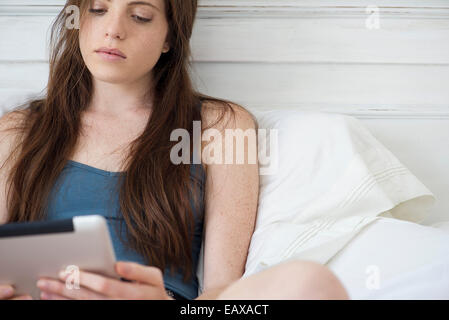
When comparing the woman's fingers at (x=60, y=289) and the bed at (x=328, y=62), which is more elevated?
the bed at (x=328, y=62)

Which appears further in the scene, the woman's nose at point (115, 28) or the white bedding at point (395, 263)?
the woman's nose at point (115, 28)

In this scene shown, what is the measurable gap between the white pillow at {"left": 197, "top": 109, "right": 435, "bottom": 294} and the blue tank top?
67 mm

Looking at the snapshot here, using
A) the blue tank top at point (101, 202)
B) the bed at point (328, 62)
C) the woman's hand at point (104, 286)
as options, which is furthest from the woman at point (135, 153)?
the woman's hand at point (104, 286)

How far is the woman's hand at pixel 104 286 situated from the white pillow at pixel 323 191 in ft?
1.10

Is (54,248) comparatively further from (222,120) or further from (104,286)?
(222,120)

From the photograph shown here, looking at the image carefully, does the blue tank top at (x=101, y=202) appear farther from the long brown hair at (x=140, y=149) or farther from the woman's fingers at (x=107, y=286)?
the woman's fingers at (x=107, y=286)

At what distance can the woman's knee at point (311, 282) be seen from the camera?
2.58 feet

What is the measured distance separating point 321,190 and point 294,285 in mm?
516

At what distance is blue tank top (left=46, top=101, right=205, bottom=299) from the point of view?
4.09 ft

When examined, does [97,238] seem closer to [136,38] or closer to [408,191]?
[136,38]

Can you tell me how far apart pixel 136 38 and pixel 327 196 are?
1.93 feet

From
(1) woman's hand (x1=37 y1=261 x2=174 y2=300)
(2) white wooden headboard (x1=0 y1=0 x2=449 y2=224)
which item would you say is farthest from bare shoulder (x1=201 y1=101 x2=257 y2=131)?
(1) woman's hand (x1=37 y1=261 x2=174 y2=300)

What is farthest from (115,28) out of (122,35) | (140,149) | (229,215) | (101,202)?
(229,215)

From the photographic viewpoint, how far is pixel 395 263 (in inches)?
42.0
